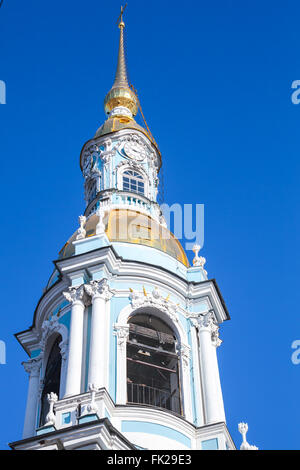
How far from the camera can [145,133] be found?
35125 mm

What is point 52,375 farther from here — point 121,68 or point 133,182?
point 121,68

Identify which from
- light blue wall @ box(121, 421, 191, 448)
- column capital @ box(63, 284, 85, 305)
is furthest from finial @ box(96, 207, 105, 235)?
light blue wall @ box(121, 421, 191, 448)

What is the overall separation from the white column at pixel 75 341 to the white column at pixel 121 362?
1040 mm

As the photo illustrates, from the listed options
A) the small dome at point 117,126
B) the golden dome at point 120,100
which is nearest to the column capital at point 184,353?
the small dome at point 117,126

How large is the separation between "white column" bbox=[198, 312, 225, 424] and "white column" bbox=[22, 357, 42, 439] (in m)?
4.93

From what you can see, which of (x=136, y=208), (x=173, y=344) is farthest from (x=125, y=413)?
(x=136, y=208)

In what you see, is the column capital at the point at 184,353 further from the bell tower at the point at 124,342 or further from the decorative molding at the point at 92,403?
the decorative molding at the point at 92,403

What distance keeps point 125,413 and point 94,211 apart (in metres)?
9.46

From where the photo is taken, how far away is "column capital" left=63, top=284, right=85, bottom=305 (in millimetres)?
26484

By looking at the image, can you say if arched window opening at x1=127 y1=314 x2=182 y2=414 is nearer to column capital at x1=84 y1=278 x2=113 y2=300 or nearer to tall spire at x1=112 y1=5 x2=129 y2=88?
column capital at x1=84 y1=278 x2=113 y2=300

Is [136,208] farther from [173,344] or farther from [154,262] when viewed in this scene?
[173,344]

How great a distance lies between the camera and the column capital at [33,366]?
27984 mm

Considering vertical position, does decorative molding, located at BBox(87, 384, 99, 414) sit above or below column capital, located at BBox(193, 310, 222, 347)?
below
